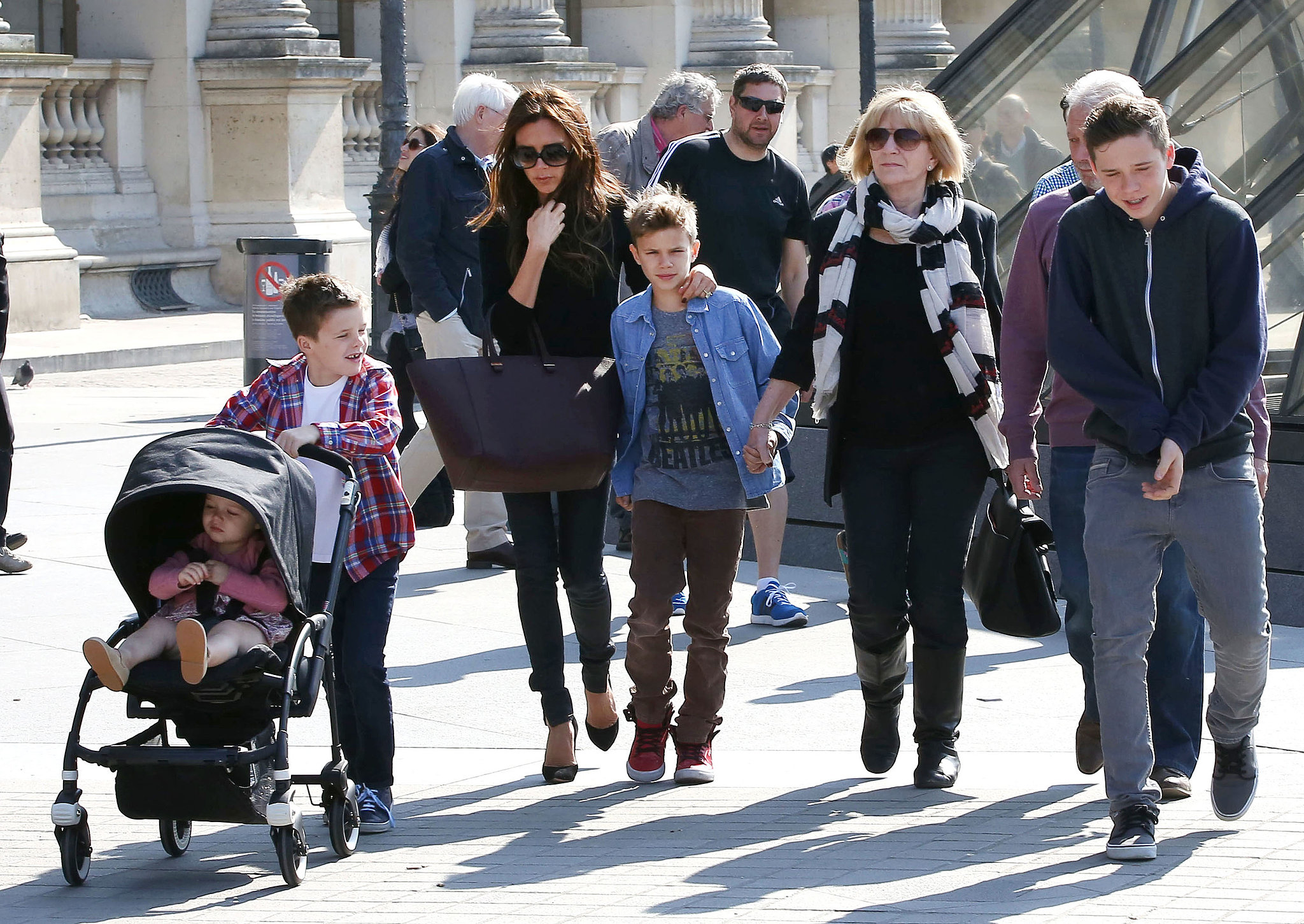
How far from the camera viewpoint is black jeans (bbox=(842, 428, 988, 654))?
18.1ft

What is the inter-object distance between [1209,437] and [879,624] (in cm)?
117

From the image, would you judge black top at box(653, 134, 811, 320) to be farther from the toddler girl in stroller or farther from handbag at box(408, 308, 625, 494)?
the toddler girl in stroller

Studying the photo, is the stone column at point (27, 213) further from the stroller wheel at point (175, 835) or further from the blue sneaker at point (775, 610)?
the stroller wheel at point (175, 835)

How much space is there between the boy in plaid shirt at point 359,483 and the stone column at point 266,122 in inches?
683

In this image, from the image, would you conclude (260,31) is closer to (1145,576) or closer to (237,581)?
(237,581)

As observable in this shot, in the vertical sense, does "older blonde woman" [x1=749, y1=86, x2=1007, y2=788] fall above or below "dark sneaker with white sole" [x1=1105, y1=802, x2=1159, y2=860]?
above

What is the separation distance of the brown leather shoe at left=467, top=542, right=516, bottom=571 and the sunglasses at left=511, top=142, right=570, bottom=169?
3538 mm

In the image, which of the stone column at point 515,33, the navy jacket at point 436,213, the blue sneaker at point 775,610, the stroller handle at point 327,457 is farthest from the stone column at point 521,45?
the stroller handle at point 327,457

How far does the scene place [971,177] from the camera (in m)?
9.62

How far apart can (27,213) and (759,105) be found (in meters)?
13.6

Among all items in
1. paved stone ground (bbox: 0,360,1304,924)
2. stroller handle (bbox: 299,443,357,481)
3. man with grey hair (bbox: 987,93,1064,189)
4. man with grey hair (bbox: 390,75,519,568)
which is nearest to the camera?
paved stone ground (bbox: 0,360,1304,924)

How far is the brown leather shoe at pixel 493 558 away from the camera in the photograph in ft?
30.1

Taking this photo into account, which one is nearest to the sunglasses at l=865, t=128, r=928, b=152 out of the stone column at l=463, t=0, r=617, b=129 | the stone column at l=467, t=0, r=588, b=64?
the stone column at l=463, t=0, r=617, b=129

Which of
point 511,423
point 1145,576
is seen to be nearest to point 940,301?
point 1145,576
